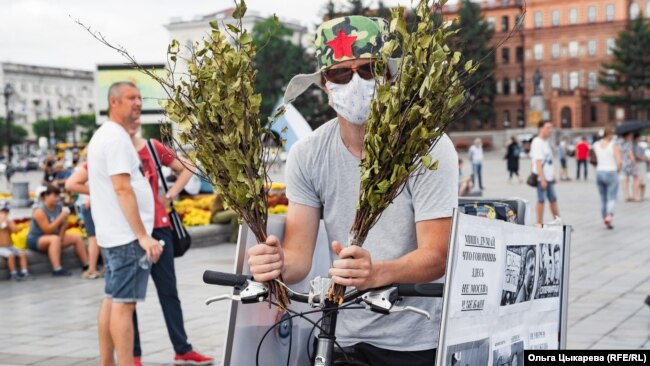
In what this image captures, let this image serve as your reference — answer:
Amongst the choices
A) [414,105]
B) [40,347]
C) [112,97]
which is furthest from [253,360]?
[40,347]

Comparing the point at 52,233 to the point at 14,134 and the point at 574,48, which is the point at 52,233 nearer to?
the point at 574,48

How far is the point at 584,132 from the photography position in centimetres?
9288

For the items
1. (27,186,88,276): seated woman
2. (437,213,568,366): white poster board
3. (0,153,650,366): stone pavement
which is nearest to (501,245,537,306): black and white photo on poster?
(437,213,568,366): white poster board

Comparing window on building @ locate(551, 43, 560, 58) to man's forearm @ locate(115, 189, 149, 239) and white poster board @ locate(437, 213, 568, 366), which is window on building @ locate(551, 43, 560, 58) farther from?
white poster board @ locate(437, 213, 568, 366)

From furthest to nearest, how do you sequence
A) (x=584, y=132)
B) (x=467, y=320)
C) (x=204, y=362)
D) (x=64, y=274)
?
(x=584, y=132) < (x=64, y=274) < (x=204, y=362) < (x=467, y=320)

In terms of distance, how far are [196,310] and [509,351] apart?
6588 millimetres

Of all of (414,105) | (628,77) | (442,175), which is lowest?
(442,175)

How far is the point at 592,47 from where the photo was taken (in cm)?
11319

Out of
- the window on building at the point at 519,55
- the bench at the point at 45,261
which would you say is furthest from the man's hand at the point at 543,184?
the window on building at the point at 519,55

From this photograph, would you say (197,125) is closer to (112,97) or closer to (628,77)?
(112,97)

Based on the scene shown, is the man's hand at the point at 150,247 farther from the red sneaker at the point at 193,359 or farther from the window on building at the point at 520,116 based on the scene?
the window on building at the point at 520,116

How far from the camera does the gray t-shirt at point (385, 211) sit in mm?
2920

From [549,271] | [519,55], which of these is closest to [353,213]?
[549,271]

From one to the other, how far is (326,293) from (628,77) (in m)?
102
